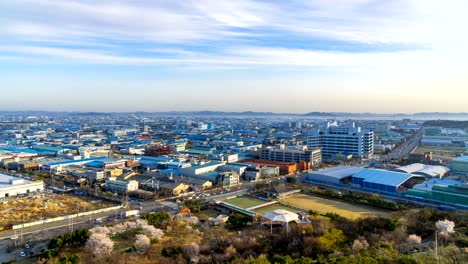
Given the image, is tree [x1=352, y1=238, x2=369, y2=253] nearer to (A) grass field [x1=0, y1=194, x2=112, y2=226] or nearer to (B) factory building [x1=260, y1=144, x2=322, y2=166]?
(A) grass field [x1=0, y1=194, x2=112, y2=226]

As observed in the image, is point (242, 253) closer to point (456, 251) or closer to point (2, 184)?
point (456, 251)

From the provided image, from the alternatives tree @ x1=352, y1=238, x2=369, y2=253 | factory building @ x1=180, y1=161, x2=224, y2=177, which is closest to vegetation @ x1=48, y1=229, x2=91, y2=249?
tree @ x1=352, y1=238, x2=369, y2=253

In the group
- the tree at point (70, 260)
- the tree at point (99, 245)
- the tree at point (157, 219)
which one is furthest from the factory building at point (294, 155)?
the tree at point (70, 260)

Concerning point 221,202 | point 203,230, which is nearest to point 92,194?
point 221,202

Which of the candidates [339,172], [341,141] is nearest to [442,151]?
[341,141]

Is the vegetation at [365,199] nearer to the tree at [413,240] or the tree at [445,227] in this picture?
the tree at [445,227]

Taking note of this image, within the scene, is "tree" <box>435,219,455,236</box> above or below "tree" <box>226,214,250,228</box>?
above
